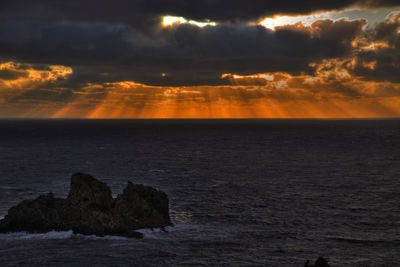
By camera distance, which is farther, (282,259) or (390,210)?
(390,210)

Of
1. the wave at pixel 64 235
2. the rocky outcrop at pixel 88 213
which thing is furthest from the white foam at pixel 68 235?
the rocky outcrop at pixel 88 213

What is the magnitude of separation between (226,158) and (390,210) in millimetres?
90983

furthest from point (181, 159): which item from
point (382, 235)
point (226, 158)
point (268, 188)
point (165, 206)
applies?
point (382, 235)

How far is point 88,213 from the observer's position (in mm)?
59625

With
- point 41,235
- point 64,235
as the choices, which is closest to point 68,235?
point 64,235

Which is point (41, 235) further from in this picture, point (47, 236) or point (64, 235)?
point (64, 235)

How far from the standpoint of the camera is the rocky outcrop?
59438mm

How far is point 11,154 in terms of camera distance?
16050 centimetres

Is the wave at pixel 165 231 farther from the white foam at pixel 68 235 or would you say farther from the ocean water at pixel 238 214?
the ocean water at pixel 238 214

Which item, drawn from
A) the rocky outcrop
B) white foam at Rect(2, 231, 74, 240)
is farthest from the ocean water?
the rocky outcrop

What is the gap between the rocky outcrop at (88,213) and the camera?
2340 inches

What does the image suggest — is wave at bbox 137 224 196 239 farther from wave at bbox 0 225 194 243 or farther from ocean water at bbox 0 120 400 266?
ocean water at bbox 0 120 400 266

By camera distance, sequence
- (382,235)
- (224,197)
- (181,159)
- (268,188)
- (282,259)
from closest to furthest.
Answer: (282,259)
(382,235)
(224,197)
(268,188)
(181,159)

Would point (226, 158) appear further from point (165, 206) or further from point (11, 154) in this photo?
point (165, 206)
